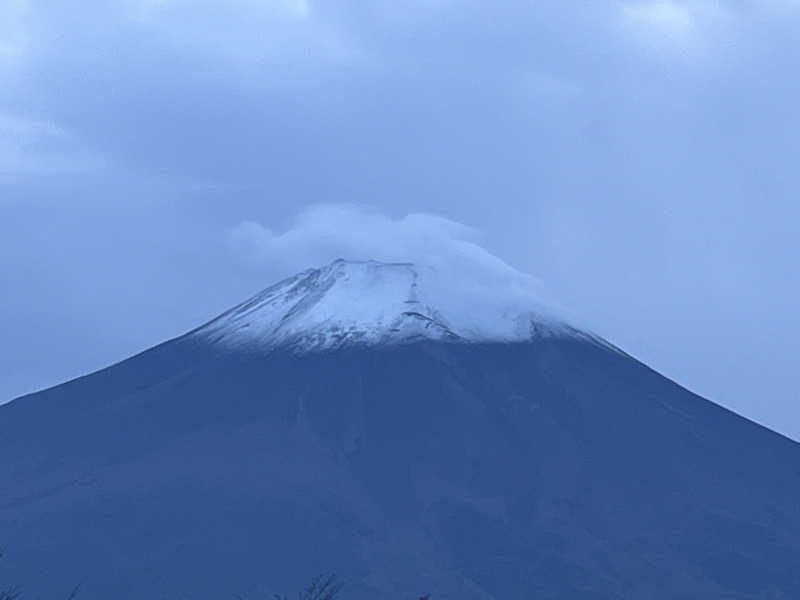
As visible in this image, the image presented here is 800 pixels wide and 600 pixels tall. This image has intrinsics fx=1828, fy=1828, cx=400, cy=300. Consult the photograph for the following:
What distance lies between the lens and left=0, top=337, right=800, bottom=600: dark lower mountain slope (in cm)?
8525

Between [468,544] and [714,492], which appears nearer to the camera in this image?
[468,544]

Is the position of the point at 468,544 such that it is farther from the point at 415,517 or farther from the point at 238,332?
the point at 238,332

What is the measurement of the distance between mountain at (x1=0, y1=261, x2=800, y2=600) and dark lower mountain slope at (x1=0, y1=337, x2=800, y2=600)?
0.44 ft

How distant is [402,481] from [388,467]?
1.26 meters

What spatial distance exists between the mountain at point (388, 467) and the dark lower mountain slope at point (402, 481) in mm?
133

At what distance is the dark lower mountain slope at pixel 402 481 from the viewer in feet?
280

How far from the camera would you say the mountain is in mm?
85562

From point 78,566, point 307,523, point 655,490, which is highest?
point 655,490

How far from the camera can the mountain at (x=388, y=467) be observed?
85562 mm

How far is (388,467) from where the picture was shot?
93500 millimetres

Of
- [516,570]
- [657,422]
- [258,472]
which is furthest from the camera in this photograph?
[657,422]

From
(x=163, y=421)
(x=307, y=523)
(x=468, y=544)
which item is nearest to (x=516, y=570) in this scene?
(x=468, y=544)

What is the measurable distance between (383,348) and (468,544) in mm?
Result: 16405

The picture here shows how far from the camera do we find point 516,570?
84.7 m
